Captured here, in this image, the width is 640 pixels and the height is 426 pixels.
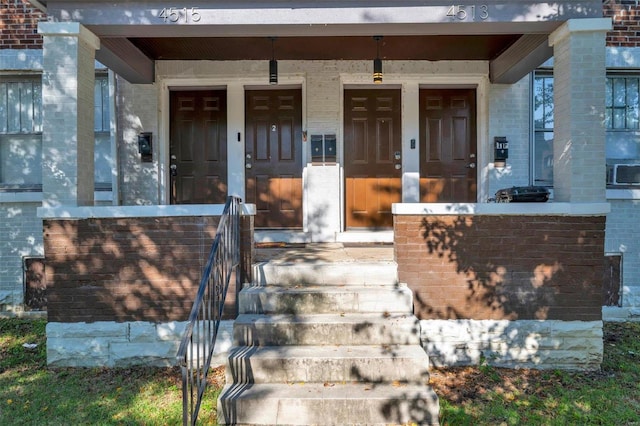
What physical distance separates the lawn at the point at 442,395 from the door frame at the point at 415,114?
2.64m

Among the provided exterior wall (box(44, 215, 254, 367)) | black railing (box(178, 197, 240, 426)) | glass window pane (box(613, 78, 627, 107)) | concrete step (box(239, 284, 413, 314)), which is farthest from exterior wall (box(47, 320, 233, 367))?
glass window pane (box(613, 78, 627, 107))

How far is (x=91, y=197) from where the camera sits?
14.6 ft

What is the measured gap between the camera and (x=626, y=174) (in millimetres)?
6035

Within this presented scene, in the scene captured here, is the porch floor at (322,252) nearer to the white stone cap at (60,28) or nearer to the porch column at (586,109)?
the porch column at (586,109)

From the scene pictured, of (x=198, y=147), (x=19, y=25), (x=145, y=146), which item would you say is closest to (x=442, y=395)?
(x=198, y=147)

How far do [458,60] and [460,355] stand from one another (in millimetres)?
3925

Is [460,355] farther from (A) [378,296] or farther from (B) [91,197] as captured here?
(B) [91,197]

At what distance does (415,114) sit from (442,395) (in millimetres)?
3836

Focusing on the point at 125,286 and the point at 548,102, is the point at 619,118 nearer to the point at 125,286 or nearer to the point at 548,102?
the point at 548,102

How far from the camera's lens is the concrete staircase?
3094 millimetres


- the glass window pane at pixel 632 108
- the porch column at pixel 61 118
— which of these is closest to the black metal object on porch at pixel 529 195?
the glass window pane at pixel 632 108

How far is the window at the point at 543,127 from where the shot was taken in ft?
20.0

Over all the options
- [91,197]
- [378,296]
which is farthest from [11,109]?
[378,296]

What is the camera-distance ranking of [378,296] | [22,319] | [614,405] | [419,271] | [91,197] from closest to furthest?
1. [614,405]
2. [378,296]
3. [419,271]
4. [91,197]
5. [22,319]
